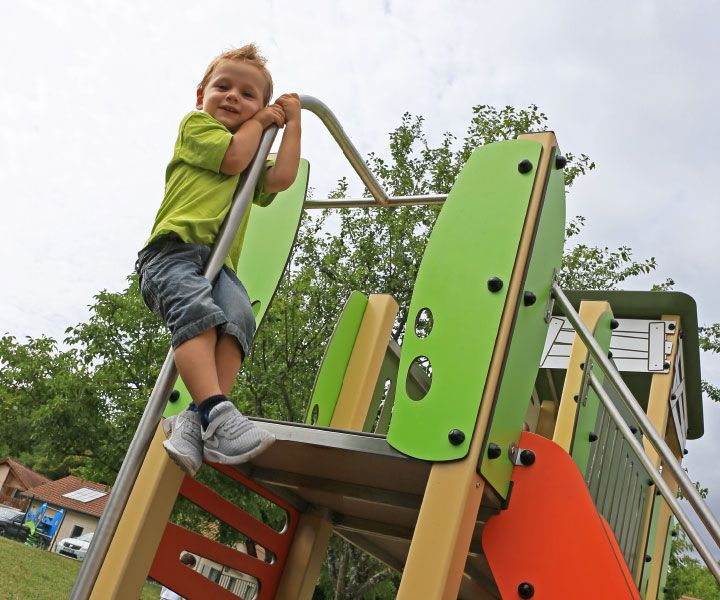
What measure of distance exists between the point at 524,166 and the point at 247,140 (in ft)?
2.48

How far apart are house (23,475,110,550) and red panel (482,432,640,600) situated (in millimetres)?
40582

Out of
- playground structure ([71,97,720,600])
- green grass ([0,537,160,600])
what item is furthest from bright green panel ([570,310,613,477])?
green grass ([0,537,160,600])

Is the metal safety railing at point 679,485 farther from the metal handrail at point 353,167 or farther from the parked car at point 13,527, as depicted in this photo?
the parked car at point 13,527

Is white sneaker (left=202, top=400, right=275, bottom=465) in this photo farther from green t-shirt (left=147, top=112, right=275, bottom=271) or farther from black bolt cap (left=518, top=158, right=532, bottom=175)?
black bolt cap (left=518, top=158, right=532, bottom=175)

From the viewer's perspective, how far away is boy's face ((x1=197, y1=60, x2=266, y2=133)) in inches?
81.7

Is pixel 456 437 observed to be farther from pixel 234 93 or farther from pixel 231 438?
pixel 234 93

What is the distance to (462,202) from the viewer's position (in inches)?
79.5

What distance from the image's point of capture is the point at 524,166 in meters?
2.02

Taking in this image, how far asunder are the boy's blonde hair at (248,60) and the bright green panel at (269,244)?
673mm

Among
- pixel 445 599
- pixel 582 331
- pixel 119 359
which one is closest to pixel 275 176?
pixel 582 331

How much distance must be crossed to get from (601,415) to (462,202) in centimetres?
126

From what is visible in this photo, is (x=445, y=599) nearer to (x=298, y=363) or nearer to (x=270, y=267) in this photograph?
(x=270, y=267)

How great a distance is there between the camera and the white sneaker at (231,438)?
5.14 feet

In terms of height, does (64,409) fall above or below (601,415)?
above
